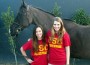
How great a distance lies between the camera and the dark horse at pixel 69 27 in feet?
23.2

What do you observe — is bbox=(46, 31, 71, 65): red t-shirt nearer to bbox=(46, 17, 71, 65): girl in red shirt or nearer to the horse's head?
bbox=(46, 17, 71, 65): girl in red shirt

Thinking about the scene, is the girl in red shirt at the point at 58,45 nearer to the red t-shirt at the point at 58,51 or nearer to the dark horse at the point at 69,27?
the red t-shirt at the point at 58,51

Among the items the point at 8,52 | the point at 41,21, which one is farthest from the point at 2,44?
the point at 41,21

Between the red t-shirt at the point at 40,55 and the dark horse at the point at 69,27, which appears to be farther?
the dark horse at the point at 69,27

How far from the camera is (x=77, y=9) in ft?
33.6

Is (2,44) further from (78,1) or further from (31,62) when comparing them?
(31,62)

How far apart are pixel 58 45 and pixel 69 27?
1.14 m

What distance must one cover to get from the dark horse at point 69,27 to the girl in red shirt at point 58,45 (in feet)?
3.32

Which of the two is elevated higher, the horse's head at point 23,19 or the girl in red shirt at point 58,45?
the horse's head at point 23,19

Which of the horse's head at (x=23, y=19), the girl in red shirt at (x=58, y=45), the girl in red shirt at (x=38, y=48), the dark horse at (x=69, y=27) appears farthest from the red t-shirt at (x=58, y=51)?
the horse's head at (x=23, y=19)

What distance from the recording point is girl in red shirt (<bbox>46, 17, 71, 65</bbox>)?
6.03m

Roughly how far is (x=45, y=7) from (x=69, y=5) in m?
0.76

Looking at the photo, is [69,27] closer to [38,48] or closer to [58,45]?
[58,45]

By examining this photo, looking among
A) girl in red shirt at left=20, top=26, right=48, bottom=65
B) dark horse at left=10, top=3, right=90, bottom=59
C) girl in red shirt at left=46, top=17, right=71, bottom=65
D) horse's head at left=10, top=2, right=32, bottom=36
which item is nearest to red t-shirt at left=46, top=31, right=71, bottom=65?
girl in red shirt at left=46, top=17, right=71, bottom=65
